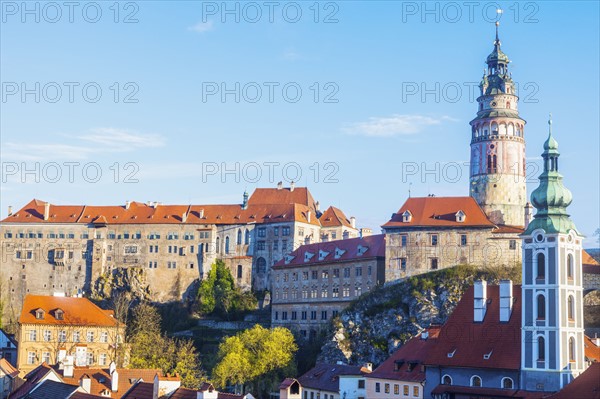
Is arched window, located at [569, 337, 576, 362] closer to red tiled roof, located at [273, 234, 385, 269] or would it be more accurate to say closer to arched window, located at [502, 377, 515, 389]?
arched window, located at [502, 377, 515, 389]

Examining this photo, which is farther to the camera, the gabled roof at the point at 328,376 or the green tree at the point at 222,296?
the green tree at the point at 222,296

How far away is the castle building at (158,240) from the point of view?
113500 millimetres

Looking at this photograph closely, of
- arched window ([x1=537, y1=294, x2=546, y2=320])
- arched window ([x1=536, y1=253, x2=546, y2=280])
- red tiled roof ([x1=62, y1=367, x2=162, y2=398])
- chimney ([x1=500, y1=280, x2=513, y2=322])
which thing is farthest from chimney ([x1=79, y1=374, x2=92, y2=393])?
arched window ([x1=536, y1=253, x2=546, y2=280])

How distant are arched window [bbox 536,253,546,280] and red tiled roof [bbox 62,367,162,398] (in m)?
24.4

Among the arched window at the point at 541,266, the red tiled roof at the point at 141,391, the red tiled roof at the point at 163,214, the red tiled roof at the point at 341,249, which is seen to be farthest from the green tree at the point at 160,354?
the arched window at the point at 541,266

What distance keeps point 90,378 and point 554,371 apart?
94.3ft

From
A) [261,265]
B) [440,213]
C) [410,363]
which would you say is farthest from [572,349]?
[261,265]

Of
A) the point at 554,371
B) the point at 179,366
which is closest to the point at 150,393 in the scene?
the point at 554,371

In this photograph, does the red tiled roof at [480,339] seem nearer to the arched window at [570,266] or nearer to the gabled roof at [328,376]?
the arched window at [570,266]

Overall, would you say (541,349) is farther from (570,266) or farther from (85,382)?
(85,382)

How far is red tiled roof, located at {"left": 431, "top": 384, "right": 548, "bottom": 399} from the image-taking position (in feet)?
180

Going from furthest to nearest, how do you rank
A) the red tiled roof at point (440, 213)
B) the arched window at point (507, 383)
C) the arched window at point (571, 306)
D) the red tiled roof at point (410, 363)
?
the red tiled roof at point (440, 213) < the red tiled roof at point (410, 363) < the arched window at point (507, 383) < the arched window at point (571, 306)

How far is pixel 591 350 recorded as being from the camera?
59.3 metres

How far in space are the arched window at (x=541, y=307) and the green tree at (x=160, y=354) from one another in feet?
105
